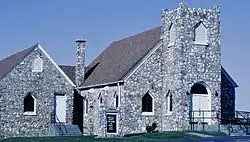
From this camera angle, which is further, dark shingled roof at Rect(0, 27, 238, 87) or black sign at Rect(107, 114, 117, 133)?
dark shingled roof at Rect(0, 27, 238, 87)

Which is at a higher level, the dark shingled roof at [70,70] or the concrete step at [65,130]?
the dark shingled roof at [70,70]

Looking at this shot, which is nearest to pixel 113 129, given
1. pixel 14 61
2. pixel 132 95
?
pixel 132 95

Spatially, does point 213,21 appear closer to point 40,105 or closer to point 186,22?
point 186,22

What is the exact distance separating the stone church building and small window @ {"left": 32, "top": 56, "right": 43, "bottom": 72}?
0.26 ft

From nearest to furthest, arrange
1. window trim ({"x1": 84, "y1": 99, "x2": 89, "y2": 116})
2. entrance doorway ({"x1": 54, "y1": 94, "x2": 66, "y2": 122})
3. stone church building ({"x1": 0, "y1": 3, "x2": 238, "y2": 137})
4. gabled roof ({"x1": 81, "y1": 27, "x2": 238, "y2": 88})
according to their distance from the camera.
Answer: stone church building ({"x1": 0, "y1": 3, "x2": 238, "y2": 137}) → gabled roof ({"x1": 81, "y1": 27, "x2": 238, "y2": 88}) → entrance doorway ({"x1": 54, "y1": 94, "x2": 66, "y2": 122}) → window trim ({"x1": 84, "y1": 99, "x2": 89, "y2": 116})

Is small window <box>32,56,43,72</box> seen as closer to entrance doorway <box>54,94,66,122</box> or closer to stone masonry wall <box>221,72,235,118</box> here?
entrance doorway <box>54,94,66,122</box>

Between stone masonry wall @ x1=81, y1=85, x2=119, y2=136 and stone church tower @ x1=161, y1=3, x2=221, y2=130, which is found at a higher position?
stone church tower @ x1=161, y1=3, x2=221, y2=130

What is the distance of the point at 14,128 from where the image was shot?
158 feet

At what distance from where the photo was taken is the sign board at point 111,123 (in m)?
41.2

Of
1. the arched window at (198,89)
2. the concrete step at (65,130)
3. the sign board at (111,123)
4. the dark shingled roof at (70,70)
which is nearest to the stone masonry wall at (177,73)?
the arched window at (198,89)

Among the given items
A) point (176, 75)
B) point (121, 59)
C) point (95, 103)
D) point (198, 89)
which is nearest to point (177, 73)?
point (176, 75)

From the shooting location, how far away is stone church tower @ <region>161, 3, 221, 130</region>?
43.7 m

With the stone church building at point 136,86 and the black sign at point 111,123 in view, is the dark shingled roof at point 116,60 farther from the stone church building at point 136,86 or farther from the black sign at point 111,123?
the black sign at point 111,123

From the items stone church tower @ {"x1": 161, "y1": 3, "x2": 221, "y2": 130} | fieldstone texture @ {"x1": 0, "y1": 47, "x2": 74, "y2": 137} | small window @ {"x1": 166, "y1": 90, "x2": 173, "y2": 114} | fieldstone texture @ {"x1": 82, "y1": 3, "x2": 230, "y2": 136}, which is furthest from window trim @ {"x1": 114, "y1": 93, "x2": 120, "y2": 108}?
fieldstone texture @ {"x1": 0, "y1": 47, "x2": 74, "y2": 137}
